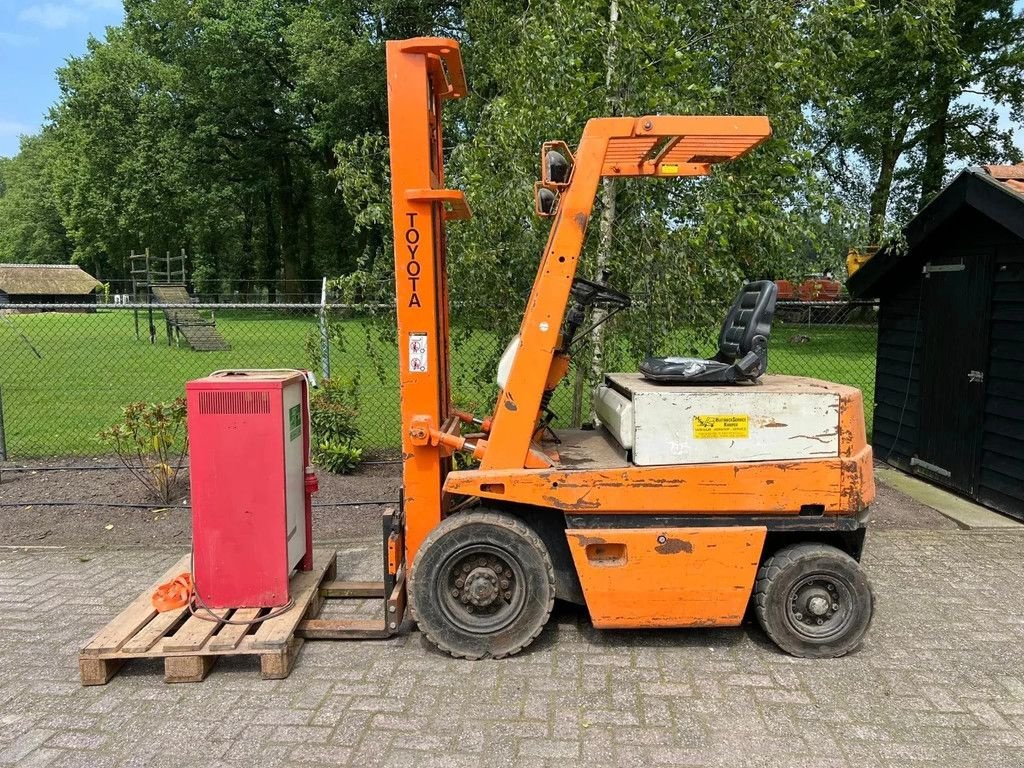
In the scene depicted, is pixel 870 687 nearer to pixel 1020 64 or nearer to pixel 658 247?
pixel 658 247

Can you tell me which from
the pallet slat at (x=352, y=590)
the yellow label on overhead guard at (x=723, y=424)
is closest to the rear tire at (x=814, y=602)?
the yellow label on overhead guard at (x=723, y=424)

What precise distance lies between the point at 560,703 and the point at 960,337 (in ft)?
19.1

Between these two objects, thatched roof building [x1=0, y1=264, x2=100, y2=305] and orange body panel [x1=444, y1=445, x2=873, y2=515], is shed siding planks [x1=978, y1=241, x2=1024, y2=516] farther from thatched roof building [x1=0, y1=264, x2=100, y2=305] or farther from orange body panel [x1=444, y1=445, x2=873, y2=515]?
thatched roof building [x1=0, y1=264, x2=100, y2=305]

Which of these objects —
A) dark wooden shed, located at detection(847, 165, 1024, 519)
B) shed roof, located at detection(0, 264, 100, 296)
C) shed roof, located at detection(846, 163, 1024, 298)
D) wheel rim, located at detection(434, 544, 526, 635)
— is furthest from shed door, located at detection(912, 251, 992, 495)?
shed roof, located at detection(0, 264, 100, 296)

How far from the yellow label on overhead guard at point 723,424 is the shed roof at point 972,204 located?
3.79 meters

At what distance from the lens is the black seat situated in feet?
13.3

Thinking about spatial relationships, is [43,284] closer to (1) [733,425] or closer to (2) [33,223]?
(2) [33,223]

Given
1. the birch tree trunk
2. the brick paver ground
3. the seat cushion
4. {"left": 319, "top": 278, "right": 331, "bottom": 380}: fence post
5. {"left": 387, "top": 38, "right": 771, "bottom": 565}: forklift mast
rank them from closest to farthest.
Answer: the brick paver ground → {"left": 387, "top": 38, "right": 771, "bottom": 565}: forklift mast → the seat cushion → the birch tree trunk → {"left": 319, "top": 278, "right": 331, "bottom": 380}: fence post

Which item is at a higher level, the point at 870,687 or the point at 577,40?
the point at 577,40

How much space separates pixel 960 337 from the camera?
275 inches

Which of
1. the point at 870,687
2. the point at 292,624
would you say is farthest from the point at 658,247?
the point at 292,624

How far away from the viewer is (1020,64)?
22.0 m

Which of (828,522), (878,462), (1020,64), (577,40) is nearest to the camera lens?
(828,522)

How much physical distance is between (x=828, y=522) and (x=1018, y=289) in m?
3.94
